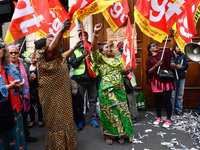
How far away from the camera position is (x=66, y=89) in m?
2.97

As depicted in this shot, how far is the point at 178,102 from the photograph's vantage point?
5238 millimetres

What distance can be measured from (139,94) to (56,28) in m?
2.97

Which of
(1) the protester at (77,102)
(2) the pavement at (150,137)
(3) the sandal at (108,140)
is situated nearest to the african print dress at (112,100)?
(3) the sandal at (108,140)

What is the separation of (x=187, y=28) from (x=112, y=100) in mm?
2187

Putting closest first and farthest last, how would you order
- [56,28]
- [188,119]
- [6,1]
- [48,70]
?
[48,70]
[56,28]
[188,119]
[6,1]

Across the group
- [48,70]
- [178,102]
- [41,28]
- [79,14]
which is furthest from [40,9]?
[178,102]

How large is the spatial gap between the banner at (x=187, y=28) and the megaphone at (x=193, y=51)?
1.97 feet

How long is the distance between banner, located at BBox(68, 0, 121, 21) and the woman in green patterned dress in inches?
29.8

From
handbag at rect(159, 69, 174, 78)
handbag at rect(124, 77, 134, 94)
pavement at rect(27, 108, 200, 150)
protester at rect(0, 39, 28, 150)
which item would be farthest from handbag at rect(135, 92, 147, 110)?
protester at rect(0, 39, 28, 150)

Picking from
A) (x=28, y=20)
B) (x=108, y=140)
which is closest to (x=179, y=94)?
(x=108, y=140)

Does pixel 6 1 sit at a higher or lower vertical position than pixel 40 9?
higher

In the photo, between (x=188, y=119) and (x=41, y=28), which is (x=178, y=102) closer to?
(x=188, y=119)

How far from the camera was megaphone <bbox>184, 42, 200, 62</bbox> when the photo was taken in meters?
3.16

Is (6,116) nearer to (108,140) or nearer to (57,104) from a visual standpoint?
(57,104)
